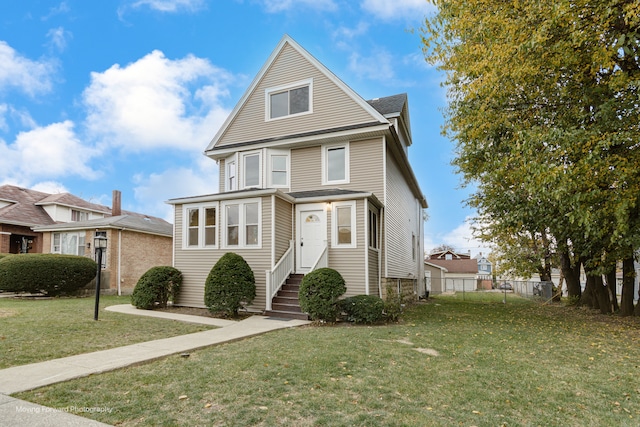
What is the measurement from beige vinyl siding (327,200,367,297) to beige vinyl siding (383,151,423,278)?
1.64 m

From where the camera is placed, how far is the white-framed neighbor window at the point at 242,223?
12086mm

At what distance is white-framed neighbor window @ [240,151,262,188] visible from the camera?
1456 cm

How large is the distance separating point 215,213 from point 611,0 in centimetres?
1146

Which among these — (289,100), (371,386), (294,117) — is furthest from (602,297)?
(371,386)

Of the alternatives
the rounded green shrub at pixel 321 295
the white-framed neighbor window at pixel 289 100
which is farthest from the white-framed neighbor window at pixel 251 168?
the rounded green shrub at pixel 321 295

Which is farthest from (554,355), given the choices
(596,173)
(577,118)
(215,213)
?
(215,213)

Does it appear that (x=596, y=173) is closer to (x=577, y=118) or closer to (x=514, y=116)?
(x=577, y=118)

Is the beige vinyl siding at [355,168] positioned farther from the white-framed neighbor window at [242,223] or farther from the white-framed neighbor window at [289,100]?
the white-framed neighbor window at [242,223]

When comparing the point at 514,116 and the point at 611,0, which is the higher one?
the point at 611,0

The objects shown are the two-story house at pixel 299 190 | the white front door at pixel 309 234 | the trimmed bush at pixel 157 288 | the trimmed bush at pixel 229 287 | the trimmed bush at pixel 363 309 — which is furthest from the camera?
the white front door at pixel 309 234

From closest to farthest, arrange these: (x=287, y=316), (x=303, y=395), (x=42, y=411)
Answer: (x=42, y=411), (x=303, y=395), (x=287, y=316)

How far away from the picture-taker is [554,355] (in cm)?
666

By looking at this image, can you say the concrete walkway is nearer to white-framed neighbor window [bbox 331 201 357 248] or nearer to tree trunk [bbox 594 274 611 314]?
white-framed neighbor window [bbox 331 201 357 248]

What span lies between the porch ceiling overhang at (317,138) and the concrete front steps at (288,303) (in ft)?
16.0
